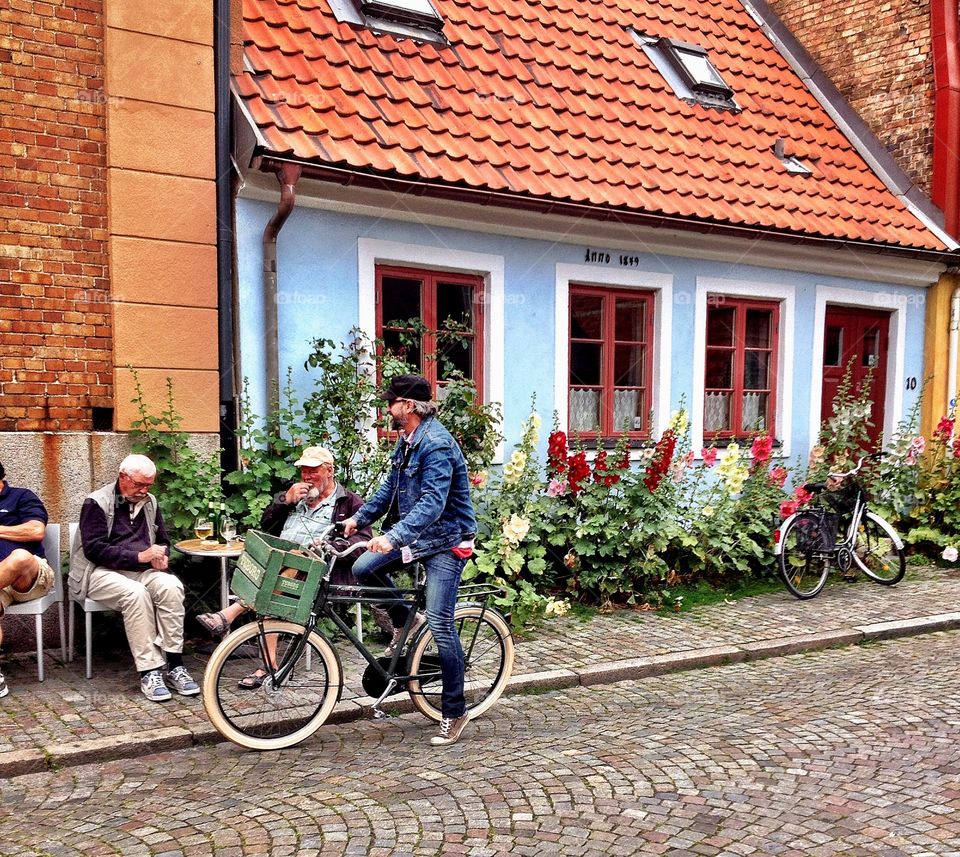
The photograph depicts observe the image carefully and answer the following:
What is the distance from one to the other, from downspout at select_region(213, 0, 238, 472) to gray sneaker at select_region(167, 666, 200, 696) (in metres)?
1.81

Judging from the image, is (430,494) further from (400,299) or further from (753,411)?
(753,411)

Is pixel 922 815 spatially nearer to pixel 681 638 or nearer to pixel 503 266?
pixel 681 638

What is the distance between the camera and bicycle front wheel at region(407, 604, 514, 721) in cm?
514

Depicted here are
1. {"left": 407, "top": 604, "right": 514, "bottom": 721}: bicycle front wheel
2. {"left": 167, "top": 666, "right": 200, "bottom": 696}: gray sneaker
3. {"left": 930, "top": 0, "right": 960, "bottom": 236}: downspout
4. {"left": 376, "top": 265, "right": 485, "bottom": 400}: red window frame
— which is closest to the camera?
{"left": 407, "top": 604, "right": 514, "bottom": 721}: bicycle front wheel

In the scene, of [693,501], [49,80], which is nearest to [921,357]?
[693,501]

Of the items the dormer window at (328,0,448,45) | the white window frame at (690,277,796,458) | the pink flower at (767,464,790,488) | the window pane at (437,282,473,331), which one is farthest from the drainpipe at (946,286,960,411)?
the dormer window at (328,0,448,45)

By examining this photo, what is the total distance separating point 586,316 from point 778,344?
9.11 ft

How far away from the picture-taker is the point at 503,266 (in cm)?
870

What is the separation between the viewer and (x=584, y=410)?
9523 mm

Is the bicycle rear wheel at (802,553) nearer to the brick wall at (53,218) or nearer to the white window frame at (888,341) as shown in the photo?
Answer: the white window frame at (888,341)

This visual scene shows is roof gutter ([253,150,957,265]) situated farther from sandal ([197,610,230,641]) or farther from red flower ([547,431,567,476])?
sandal ([197,610,230,641])

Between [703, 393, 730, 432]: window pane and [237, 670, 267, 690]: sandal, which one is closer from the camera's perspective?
[237, 670, 267, 690]: sandal

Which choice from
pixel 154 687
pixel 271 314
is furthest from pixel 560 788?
pixel 271 314

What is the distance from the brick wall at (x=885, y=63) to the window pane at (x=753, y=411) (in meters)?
3.74
